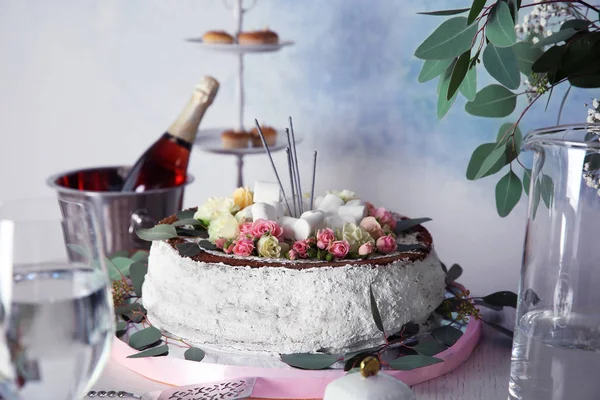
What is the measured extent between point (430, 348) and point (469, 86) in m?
0.33

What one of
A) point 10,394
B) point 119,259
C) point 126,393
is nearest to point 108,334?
point 10,394

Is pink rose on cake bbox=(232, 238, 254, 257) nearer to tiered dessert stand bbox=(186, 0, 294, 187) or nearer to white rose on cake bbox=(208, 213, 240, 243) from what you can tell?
white rose on cake bbox=(208, 213, 240, 243)

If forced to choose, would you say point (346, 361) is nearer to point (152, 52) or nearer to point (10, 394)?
point (10, 394)

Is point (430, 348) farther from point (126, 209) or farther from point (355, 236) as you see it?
point (126, 209)

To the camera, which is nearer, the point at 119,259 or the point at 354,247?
the point at 354,247

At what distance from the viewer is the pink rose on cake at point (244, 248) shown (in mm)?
979

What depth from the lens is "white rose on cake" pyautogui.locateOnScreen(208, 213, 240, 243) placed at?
1.02m

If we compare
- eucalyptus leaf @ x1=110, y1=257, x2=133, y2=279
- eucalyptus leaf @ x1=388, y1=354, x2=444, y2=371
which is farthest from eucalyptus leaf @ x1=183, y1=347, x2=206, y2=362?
eucalyptus leaf @ x1=110, y1=257, x2=133, y2=279

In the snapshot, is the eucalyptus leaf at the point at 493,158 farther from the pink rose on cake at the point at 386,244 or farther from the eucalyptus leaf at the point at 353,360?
the eucalyptus leaf at the point at 353,360

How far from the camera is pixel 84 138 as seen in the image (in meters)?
2.33

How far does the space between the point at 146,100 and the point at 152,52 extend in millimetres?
141

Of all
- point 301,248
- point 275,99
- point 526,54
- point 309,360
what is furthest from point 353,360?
point 275,99

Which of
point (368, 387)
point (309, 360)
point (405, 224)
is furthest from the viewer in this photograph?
point (405, 224)

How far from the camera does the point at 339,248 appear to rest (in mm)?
968
